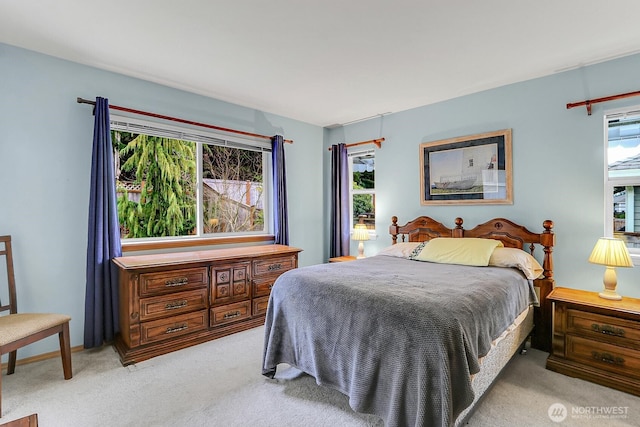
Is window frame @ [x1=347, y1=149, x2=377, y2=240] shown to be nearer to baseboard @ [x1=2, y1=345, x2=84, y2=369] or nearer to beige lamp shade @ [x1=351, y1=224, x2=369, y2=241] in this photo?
beige lamp shade @ [x1=351, y1=224, x2=369, y2=241]

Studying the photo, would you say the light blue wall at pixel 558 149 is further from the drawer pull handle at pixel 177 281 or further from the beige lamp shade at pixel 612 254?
the drawer pull handle at pixel 177 281

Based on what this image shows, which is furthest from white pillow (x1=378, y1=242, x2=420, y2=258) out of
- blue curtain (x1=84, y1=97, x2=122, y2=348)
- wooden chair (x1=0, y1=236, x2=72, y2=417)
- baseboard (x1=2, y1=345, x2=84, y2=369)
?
baseboard (x1=2, y1=345, x2=84, y2=369)

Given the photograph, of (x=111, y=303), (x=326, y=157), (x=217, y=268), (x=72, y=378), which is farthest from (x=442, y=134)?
(x=72, y=378)

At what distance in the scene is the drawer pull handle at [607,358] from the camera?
215cm

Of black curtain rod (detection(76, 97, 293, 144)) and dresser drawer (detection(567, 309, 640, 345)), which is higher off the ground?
black curtain rod (detection(76, 97, 293, 144))

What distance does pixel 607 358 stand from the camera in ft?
7.18

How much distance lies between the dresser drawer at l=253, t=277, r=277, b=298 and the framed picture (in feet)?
6.88

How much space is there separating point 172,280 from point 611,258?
3517mm

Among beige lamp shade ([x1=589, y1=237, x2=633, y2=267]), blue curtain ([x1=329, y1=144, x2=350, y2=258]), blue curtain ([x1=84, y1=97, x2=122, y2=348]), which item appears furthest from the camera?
blue curtain ([x1=329, y1=144, x2=350, y2=258])

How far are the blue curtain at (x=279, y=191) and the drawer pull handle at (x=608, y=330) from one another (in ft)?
10.3

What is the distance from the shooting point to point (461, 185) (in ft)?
11.6

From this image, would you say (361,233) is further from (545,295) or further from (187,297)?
(187,297)

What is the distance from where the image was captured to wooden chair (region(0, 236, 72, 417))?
1972 millimetres

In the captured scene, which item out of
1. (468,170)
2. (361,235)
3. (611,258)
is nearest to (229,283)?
(361,235)
